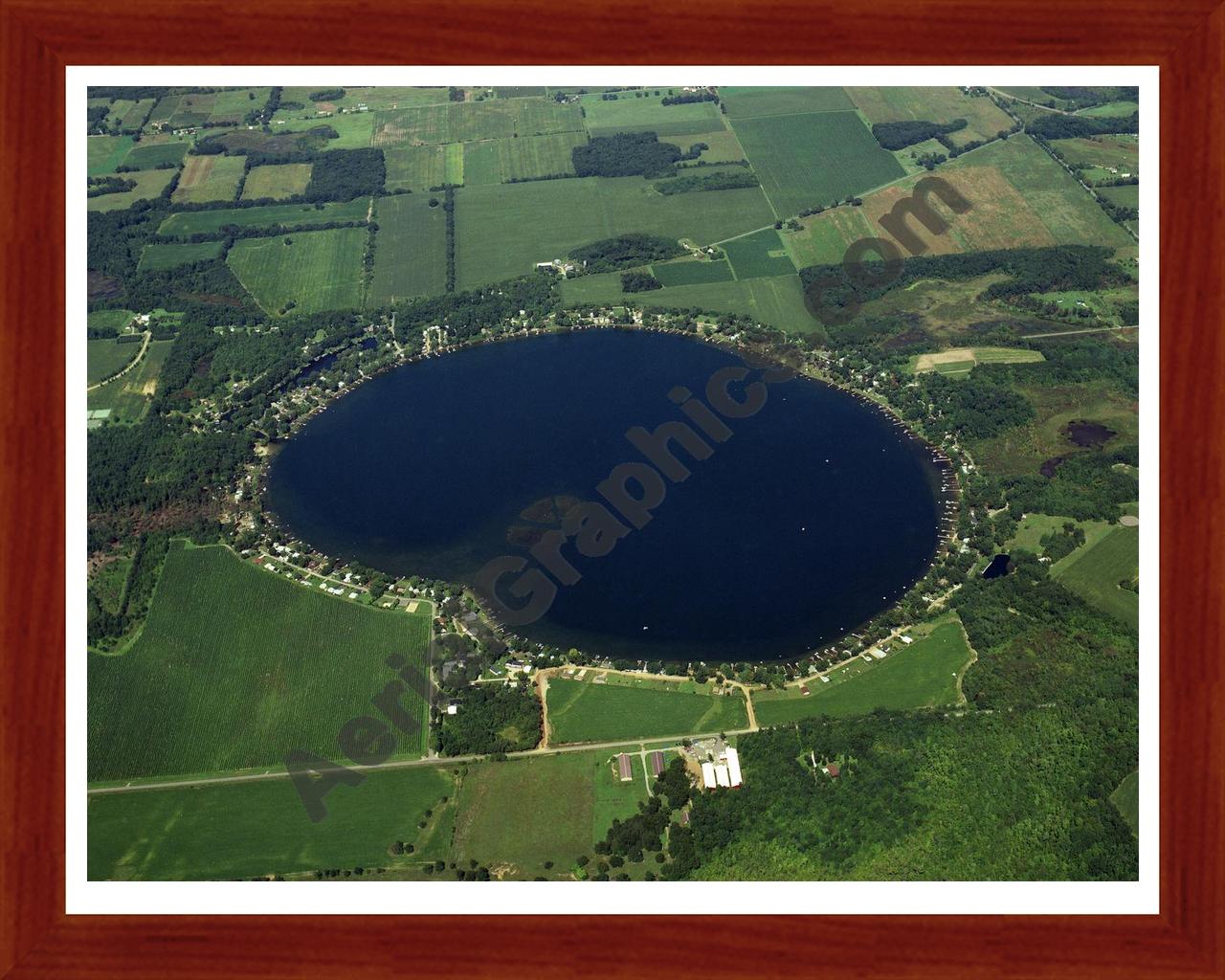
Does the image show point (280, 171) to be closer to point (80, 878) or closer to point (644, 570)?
point (644, 570)

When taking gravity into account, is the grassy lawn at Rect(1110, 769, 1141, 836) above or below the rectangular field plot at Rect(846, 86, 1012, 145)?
below

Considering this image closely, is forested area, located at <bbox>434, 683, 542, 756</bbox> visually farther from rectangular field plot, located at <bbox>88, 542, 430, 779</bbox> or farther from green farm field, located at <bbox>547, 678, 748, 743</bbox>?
rectangular field plot, located at <bbox>88, 542, 430, 779</bbox>

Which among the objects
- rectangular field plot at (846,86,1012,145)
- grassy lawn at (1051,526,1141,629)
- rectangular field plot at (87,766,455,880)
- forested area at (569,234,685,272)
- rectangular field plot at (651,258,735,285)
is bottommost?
rectangular field plot at (87,766,455,880)

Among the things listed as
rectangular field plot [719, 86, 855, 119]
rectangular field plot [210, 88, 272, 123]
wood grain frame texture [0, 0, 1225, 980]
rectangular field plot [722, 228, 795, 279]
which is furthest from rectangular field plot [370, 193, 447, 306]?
wood grain frame texture [0, 0, 1225, 980]

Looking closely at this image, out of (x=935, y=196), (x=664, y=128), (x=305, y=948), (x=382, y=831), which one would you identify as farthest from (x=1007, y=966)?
(x=664, y=128)

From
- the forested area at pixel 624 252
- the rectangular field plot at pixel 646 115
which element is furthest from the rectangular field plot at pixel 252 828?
the rectangular field plot at pixel 646 115

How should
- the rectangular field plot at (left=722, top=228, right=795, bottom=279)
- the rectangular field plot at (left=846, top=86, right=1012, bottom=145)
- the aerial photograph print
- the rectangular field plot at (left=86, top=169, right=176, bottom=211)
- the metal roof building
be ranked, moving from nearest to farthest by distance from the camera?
the aerial photograph print, the metal roof building, the rectangular field plot at (left=722, top=228, right=795, bottom=279), the rectangular field plot at (left=86, top=169, right=176, bottom=211), the rectangular field plot at (left=846, top=86, right=1012, bottom=145)

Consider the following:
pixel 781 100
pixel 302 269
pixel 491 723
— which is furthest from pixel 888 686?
pixel 781 100
